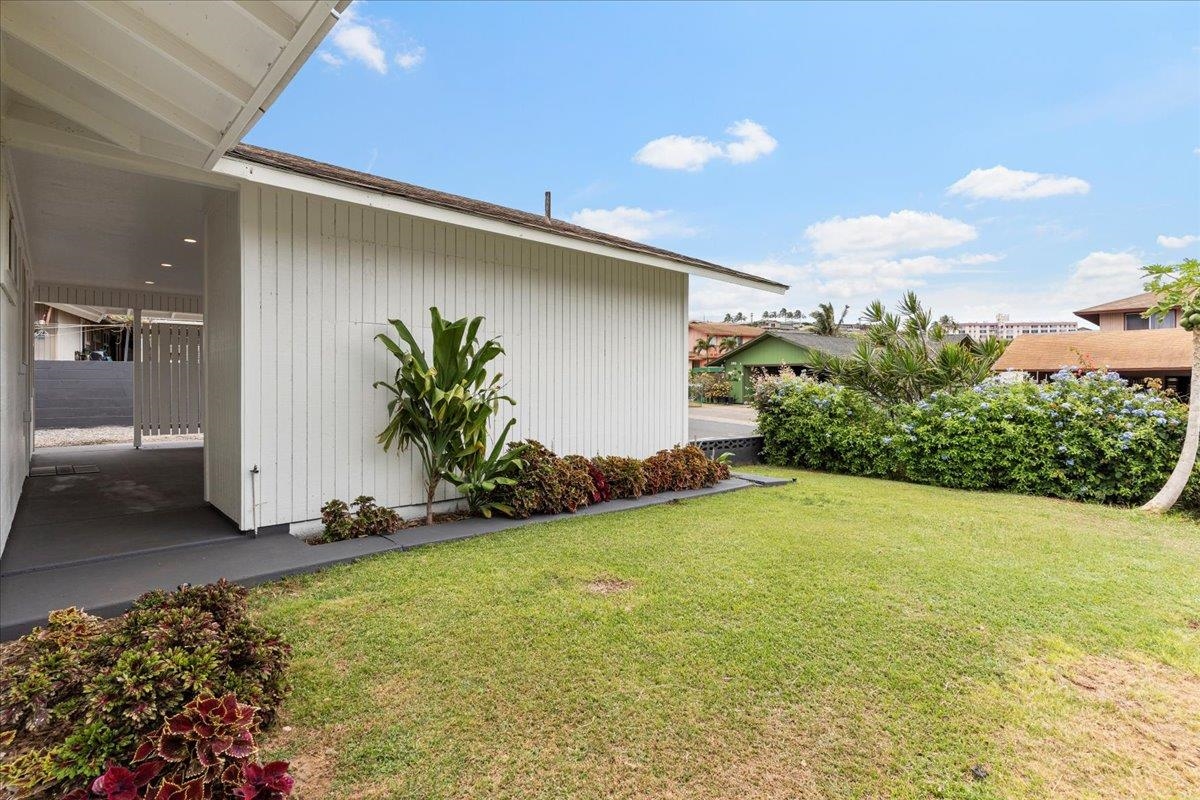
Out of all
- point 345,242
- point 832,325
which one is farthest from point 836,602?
point 832,325

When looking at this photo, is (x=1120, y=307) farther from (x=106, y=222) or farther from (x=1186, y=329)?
(x=106, y=222)

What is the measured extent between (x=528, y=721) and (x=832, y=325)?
41966 millimetres

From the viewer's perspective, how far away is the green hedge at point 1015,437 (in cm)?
674

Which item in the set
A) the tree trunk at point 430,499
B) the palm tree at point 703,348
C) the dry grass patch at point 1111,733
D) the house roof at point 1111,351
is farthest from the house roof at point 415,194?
the palm tree at point 703,348

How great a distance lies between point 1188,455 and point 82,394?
69.8 feet

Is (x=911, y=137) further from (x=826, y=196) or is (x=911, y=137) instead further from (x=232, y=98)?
(x=232, y=98)

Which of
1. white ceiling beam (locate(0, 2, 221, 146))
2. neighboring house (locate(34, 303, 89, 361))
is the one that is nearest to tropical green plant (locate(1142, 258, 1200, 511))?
white ceiling beam (locate(0, 2, 221, 146))

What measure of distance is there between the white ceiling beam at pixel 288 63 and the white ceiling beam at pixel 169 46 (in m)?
0.07

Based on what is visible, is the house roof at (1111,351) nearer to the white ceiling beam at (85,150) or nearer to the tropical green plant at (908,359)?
the tropical green plant at (908,359)

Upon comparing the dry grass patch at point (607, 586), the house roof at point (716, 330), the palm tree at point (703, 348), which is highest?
the house roof at point (716, 330)

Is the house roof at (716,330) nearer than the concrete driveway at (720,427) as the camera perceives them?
No

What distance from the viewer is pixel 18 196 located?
4855 mm

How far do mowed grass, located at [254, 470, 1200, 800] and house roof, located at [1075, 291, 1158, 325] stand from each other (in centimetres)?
2519

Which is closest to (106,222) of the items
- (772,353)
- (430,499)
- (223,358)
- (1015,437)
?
(223,358)
